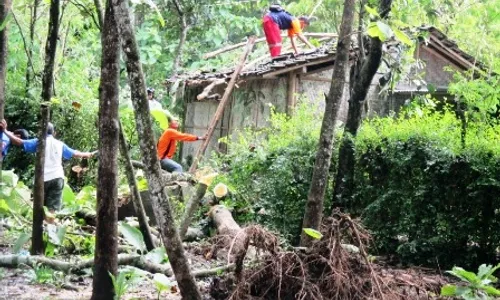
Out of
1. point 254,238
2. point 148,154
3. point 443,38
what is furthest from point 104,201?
point 443,38

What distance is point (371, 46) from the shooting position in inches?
394

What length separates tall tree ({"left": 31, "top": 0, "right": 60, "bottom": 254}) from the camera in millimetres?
6807

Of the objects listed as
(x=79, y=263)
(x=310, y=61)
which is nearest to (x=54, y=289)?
(x=79, y=263)

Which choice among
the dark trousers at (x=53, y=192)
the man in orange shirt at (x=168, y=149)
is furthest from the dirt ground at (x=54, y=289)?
the man in orange shirt at (x=168, y=149)

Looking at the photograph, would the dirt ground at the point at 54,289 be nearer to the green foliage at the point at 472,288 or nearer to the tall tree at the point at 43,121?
the tall tree at the point at 43,121

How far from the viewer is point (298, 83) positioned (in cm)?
1617

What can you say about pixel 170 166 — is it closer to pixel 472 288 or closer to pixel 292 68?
pixel 292 68

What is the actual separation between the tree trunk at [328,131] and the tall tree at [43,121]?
2.85m

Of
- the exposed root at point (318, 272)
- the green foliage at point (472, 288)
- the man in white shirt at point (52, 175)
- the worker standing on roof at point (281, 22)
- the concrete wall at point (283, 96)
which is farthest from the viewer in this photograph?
the concrete wall at point (283, 96)

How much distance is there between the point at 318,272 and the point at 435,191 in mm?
3749

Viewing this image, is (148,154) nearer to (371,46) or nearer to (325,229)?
(325,229)

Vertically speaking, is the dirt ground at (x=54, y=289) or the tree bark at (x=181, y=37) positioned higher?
the tree bark at (x=181, y=37)

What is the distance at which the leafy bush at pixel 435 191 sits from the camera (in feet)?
28.3

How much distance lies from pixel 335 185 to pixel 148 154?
5828mm
